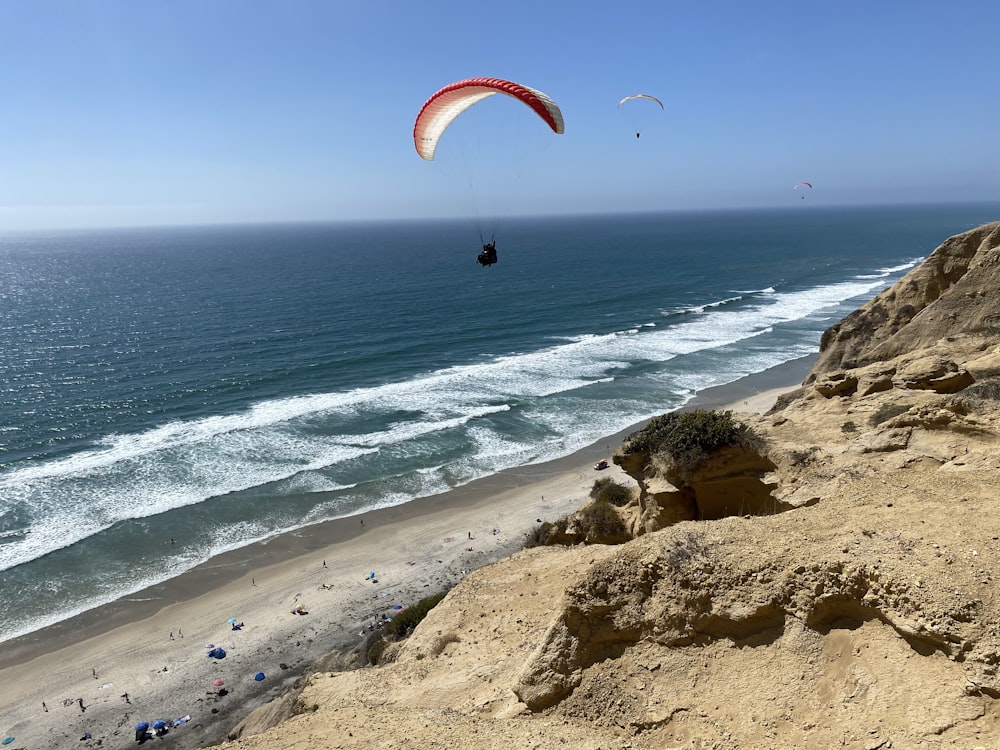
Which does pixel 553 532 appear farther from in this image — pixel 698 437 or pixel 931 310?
pixel 931 310

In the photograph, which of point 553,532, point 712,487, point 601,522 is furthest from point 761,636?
point 553,532

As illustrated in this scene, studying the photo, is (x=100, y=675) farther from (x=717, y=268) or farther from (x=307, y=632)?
(x=717, y=268)

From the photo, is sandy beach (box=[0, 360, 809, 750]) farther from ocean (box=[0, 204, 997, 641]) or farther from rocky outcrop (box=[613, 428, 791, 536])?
rocky outcrop (box=[613, 428, 791, 536])

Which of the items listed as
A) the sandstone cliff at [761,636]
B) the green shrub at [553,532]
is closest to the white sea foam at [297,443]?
the green shrub at [553,532]

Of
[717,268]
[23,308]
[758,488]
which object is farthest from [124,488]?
[717,268]

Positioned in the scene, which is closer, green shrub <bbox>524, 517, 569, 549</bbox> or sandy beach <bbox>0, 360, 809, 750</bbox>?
sandy beach <bbox>0, 360, 809, 750</bbox>

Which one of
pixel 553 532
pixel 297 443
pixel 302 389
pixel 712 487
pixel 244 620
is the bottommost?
pixel 244 620

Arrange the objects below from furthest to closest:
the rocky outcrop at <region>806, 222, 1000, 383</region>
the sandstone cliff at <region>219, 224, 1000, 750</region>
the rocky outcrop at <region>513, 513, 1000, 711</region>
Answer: the rocky outcrop at <region>806, 222, 1000, 383</region> < the rocky outcrop at <region>513, 513, 1000, 711</region> < the sandstone cliff at <region>219, 224, 1000, 750</region>

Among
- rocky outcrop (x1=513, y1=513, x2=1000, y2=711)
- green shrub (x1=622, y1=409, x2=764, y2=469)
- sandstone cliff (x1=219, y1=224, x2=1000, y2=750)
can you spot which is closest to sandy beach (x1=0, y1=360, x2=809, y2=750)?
sandstone cliff (x1=219, y1=224, x2=1000, y2=750)
